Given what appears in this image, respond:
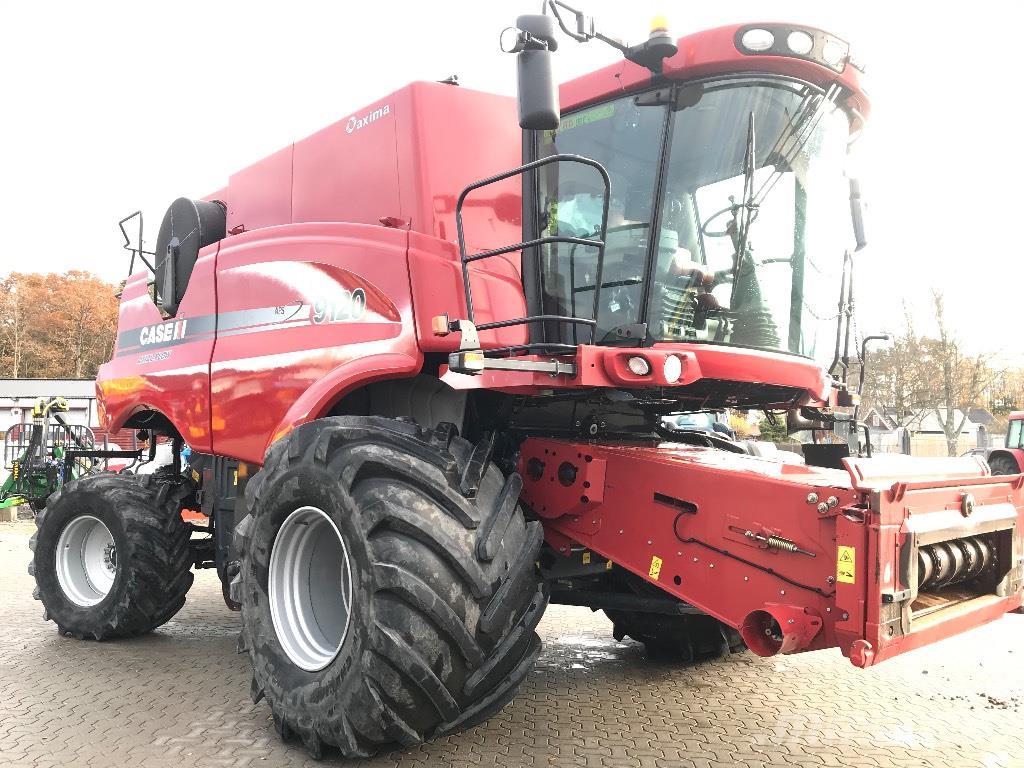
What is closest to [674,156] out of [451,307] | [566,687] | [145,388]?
[451,307]

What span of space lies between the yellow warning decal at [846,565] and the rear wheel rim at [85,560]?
5.08 m

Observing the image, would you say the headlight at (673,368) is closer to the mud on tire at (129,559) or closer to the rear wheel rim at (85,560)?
the mud on tire at (129,559)

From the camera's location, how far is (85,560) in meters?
6.21

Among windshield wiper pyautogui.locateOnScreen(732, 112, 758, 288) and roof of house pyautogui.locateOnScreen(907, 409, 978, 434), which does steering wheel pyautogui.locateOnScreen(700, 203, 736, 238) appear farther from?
roof of house pyautogui.locateOnScreen(907, 409, 978, 434)

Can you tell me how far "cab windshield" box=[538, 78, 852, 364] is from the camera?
3.79 metres

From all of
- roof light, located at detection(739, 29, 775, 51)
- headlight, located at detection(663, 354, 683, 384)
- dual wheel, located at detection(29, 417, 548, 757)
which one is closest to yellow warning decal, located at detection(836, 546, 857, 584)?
headlight, located at detection(663, 354, 683, 384)

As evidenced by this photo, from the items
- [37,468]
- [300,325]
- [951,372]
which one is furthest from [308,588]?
[951,372]

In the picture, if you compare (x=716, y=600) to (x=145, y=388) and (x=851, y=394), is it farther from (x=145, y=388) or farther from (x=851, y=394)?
(x=145, y=388)

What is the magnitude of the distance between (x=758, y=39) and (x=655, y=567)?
2.36 m

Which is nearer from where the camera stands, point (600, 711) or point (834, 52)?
point (834, 52)

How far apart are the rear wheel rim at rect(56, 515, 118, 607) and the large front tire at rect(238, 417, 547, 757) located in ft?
9.35

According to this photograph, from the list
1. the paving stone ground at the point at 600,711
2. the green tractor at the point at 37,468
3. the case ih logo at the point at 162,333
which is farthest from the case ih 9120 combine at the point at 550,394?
the green tractor at the point at 37,468

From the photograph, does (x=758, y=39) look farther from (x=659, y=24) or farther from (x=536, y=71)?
(x=536, y=71)

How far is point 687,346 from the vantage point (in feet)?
12.2
